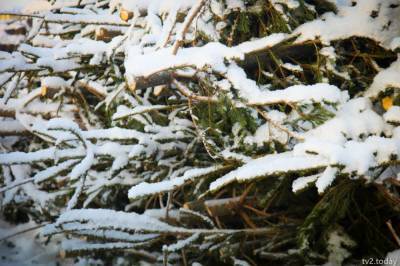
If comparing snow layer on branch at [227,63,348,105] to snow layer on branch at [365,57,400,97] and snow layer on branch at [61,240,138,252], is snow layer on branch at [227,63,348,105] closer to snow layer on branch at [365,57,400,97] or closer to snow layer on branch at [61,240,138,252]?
snow layer on branch at [365,57,400,97]

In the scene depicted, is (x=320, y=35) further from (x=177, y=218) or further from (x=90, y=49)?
(x=177, y=218)

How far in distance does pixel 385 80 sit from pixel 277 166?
0.95 m

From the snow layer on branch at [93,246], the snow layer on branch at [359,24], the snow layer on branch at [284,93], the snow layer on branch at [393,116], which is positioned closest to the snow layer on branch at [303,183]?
the snow layer on branch at [284,93]

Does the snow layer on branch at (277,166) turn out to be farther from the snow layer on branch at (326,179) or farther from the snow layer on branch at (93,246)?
the snow layer on branch at (93,246)

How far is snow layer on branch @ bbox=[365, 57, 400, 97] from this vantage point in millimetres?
1944

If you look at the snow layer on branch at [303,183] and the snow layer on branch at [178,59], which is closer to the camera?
the snow layer on branch at [303,183]

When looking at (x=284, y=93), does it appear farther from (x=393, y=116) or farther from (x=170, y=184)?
(x=170, y=184)

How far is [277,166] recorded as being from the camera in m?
1.73

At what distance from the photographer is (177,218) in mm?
3252

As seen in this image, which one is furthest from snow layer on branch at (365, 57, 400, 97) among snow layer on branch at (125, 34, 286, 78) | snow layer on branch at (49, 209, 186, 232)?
snow layer on branch at (49, 209, 186, 232)

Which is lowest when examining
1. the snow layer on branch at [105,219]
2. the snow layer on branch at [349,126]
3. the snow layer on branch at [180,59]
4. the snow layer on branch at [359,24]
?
the snow layer on branch at [105,219]

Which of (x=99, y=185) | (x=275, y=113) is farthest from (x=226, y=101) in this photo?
(x=99, y=185)

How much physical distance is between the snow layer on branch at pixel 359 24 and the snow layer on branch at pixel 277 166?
0.92 m

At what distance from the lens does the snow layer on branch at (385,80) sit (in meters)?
1.94
